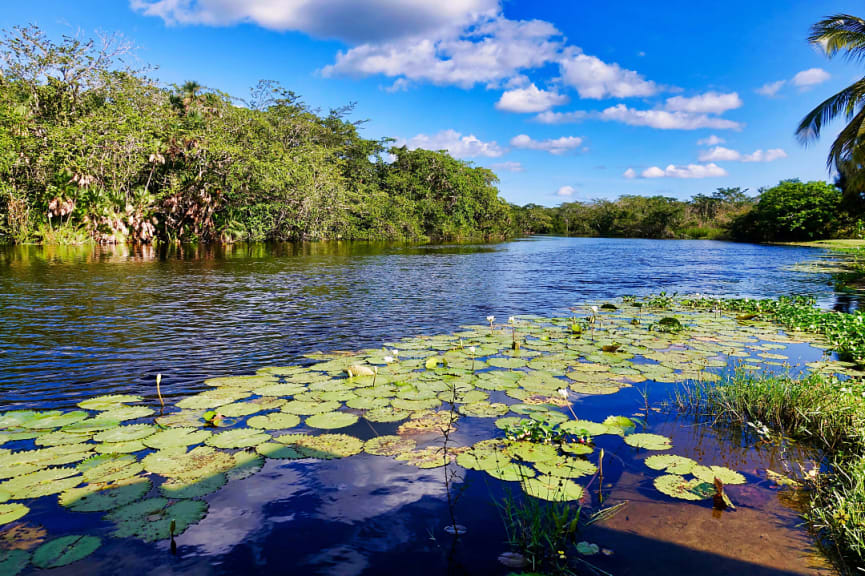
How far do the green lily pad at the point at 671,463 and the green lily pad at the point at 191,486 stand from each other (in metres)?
3.43

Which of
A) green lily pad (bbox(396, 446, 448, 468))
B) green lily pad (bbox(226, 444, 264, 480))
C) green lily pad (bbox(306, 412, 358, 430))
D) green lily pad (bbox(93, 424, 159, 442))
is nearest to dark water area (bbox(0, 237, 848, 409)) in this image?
green lily pad (bbox(93, 424, 159, 442))

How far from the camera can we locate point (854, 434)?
3.93 meters

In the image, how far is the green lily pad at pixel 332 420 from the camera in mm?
4621

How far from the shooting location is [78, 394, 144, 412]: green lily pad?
5020 mm

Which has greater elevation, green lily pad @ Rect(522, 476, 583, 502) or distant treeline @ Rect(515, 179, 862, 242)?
distant treeline @ Rect(515, 179, 862, 242)

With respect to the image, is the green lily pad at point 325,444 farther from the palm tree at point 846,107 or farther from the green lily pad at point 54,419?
the palm tree at point 846,107

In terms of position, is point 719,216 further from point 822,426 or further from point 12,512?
point 12,512

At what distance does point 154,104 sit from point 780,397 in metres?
36.5

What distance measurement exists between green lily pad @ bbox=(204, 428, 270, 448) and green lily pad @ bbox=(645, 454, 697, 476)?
3.37m

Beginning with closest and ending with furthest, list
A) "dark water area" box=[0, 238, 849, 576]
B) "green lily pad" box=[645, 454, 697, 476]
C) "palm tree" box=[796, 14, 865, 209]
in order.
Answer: "dark water area" box=[0, 238, 849, 576] < "green lily pad" box=[645, 454, 697, 476] < "palm tree" box=[796, 14, 865, 209]

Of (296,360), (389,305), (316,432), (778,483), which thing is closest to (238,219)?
(389,305)

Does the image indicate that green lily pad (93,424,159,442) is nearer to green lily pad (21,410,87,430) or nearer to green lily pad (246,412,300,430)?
green lily pad (21,410,87,430)

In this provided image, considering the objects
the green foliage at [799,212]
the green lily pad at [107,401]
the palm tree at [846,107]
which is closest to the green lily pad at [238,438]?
the green lily pad at [107,401]

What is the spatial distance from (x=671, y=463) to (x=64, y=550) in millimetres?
4292
